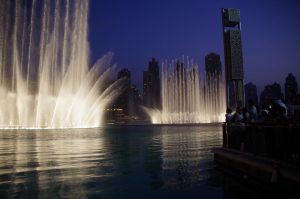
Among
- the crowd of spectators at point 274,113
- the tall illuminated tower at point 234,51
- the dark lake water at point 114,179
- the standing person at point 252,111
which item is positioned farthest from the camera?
the tall illuminated tower at point 234,51

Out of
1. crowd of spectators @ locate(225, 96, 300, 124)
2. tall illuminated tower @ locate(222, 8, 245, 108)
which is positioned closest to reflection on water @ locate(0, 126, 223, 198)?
crowd of spectators @ locate(225, 96, 300, 124)

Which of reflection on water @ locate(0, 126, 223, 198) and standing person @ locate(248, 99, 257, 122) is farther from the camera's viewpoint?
standing person @ locate(248, 99, 257, 122)

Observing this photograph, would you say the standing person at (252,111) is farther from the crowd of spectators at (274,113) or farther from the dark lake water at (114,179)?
the dark lake water at (114,179)

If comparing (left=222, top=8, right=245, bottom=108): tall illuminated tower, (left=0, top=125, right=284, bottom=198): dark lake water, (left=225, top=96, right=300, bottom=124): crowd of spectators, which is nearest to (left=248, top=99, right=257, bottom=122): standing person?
(left=225, top=96, right=300, bottom=124): crowd of spectators

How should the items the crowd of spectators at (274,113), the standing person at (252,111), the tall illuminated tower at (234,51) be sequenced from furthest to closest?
the tall illuminated tower at (234,51)
the standing person at (252,111)
the crowd of spectators at (274,113)

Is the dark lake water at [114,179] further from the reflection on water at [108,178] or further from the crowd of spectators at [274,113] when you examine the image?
the crowd of spectators at [274,113]

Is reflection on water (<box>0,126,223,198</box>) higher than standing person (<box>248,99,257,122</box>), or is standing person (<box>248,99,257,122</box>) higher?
standing person (<box>248,99,257,122</box>)

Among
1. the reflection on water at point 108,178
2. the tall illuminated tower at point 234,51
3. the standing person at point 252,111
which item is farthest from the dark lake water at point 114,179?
the tall illuminated tower at point 234,51

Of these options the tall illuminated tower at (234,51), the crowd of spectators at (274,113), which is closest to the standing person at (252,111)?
the crowd of spectators at (274,113)

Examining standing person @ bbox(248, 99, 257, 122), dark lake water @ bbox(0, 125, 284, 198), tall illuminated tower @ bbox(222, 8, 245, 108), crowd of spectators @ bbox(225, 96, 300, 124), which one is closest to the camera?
dark lake water @ bbox(0, 125, 284, 198)

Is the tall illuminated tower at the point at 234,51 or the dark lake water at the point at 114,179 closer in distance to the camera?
the dark lake water at the point at 114,179

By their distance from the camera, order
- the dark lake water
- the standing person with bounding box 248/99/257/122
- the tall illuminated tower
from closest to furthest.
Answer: the dark lake water
the standing person with bounding box 248/99/257/122
the tall illuminated tower

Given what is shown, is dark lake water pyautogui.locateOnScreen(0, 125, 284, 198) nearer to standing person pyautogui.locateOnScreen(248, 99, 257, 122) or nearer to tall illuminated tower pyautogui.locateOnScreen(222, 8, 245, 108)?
standing person pyautogui.locateOnScreen(248, 99, 257, 122)

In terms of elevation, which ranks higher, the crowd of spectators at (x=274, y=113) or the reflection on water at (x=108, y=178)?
the crowd of spectators at (x=274, y=113)
